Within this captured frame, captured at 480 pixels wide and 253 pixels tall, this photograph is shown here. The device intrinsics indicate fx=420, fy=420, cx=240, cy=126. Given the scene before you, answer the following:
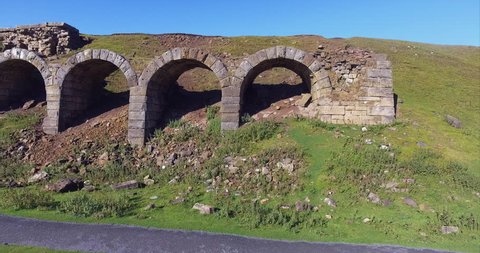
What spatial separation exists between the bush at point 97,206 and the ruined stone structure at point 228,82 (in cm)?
445

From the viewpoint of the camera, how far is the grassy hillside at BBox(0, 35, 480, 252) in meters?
9.11

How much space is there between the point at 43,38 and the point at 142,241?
13.5 m

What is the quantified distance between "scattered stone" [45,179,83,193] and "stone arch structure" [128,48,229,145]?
3076 millimetres

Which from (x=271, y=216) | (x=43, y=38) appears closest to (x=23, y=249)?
(x=271, y=216)

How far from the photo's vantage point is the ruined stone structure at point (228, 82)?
14086mm

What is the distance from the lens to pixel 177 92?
17.2 metres

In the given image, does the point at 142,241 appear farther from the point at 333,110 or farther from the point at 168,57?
the point at 333,110

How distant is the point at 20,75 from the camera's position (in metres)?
17.8

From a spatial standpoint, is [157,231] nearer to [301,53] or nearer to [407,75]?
[301,53]

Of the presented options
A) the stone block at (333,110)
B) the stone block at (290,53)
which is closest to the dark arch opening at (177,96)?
the stone block at (290,53)

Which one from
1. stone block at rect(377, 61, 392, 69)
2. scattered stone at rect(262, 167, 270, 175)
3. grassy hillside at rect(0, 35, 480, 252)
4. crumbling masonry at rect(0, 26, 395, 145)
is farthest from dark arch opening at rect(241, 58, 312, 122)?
scattered stone at rect(262, 167, 270, 175)

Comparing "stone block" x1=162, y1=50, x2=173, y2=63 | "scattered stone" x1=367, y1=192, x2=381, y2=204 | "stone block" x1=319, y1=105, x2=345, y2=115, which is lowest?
"scattered stone" x1=367, y1=192, x2=381, y2=204

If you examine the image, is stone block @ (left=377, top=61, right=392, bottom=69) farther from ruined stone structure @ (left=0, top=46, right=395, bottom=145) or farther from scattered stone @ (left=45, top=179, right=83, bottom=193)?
scattered stone @ (left=45, top=179, right=83, bottom=193)

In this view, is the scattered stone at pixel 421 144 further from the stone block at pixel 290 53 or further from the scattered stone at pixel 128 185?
the scattered stone at pixel 128 185
